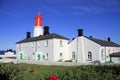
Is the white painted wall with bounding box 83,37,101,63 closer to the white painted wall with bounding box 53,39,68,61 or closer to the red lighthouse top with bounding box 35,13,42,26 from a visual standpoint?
the white painted wall with bounding box 53,39,68,61

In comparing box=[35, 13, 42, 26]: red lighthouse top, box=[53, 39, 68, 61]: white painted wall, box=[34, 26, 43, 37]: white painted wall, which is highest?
box=[35, 13, 42, 26]: red lighthouse top

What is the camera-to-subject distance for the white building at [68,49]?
110 ft

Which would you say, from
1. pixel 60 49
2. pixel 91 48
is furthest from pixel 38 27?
pixel 91 48

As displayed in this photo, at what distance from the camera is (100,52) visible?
3238 centimetres

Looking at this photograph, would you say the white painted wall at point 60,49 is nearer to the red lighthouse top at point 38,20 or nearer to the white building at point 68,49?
the white building at point 68,49

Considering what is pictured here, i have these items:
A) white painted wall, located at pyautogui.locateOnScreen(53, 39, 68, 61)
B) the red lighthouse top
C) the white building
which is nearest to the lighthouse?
the red lighthouse top

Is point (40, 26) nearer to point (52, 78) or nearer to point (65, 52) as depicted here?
point (65, 52)

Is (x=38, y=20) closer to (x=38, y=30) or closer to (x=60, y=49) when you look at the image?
(x=38, y=30)

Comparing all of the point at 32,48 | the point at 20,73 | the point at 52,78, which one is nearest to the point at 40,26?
the point at 32,48

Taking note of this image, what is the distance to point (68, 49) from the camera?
3800cm

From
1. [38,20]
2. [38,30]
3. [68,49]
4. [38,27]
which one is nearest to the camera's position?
[68,49]

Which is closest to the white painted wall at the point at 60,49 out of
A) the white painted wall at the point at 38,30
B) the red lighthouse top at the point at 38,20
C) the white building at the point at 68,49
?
the white building at the point at 68,49

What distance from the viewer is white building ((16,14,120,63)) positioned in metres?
33.5

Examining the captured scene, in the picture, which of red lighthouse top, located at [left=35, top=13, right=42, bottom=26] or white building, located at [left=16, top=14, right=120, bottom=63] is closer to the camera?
white building, located at [left=16, top=14, right=120, bottom=63]
